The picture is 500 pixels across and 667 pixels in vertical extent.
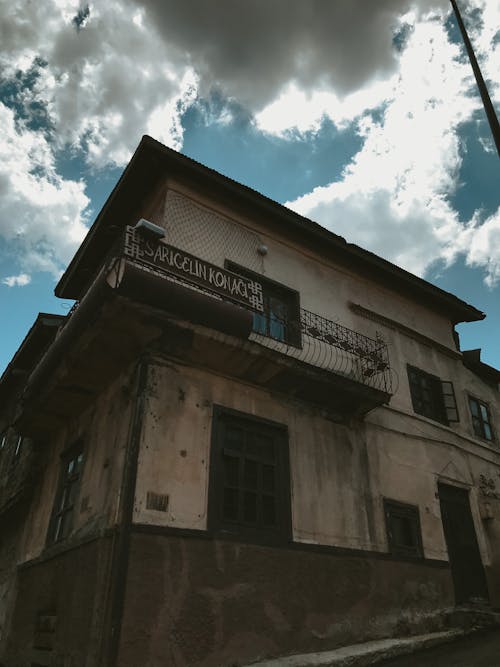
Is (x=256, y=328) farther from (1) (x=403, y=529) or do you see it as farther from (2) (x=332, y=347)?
(1) (x=403, y=529)

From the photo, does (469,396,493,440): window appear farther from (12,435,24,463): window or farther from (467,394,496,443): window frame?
(12,435,24,463): window

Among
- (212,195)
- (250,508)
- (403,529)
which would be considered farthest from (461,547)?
(212,195)

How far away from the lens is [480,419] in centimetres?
1416

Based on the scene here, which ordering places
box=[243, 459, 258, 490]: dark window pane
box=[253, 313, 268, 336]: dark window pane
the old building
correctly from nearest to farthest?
the old building → box=[243, 459, 258, 490]: dark window pane → box=[253, 313, 268, 336]: dark window pane

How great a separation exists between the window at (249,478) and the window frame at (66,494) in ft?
8.10

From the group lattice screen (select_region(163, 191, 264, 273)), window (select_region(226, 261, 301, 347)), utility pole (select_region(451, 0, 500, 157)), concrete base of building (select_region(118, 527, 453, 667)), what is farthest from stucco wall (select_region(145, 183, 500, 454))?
utility pole (select_region(451, 0, 500, 157))

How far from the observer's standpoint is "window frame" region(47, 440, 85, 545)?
8.90 metres

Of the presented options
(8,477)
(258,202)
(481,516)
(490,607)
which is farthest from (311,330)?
(8,477)

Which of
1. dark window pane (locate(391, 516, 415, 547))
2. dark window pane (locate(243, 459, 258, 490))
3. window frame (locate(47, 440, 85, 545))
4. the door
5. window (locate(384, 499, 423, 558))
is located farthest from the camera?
the door

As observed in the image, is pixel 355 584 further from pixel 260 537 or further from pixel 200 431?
pixel 200 431

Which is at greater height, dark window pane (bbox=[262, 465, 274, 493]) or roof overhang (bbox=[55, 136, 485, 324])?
roof overhang (bbox=[55, 136, 485, 324])

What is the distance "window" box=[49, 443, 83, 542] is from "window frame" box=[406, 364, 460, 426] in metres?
7.47

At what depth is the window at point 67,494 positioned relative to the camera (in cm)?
899

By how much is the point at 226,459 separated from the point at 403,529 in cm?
424
